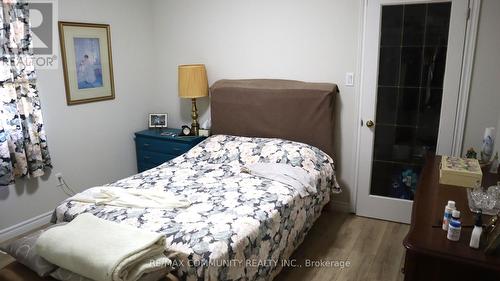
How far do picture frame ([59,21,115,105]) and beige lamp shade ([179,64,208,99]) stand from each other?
0.73m

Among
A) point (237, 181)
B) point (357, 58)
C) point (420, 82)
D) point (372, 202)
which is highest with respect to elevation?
point (357, 58)

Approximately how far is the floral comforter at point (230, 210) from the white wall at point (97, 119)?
1.04m

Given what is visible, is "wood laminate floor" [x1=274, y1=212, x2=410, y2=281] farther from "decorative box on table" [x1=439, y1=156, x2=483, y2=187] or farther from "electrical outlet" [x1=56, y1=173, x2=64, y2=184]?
"electrical outlet" [x1=56, y1=173, x2=64, y2=184]

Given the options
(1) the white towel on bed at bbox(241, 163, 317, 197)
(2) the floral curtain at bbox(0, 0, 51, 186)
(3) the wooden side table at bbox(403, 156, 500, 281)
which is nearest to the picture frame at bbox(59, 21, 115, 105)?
(2) the floral curtain at bbox(0, 0, 51, 186)

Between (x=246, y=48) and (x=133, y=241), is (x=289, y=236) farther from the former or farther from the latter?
(x=246, y=48)

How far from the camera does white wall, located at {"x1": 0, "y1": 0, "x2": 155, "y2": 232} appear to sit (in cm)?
311

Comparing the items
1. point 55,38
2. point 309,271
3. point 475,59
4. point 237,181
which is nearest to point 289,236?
point 309,271

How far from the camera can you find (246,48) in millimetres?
3508

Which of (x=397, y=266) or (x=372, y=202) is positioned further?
(x=372, y=202)

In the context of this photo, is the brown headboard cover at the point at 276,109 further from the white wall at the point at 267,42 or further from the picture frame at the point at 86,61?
the picture frame at the point at 86,61

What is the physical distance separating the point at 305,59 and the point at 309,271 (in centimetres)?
181

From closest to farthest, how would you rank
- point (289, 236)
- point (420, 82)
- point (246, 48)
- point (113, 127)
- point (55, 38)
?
point (289, 236)
point (420, 82)
point (55, 38)
point (246, 48)
point (113, 127)

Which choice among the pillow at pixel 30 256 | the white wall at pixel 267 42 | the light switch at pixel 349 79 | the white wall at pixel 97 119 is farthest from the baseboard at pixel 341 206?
the pillow at pixel 30 256

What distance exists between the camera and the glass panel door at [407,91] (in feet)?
9.12
